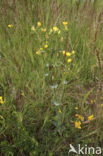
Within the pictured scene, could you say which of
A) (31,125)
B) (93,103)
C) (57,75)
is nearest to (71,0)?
(57,75)

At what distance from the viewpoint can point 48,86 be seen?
1.42m

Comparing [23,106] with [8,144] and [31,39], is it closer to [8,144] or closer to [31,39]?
[8,144]

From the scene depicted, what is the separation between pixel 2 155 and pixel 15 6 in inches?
52.5

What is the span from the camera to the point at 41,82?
1.38 meters

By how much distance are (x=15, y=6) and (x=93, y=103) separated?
1.17m

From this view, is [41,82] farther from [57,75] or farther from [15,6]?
[15,6]

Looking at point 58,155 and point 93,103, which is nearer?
point 58,155

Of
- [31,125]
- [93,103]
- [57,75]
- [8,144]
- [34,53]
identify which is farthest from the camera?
[34,53]

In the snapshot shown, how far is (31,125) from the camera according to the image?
3.94ft

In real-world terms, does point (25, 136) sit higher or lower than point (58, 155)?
higher

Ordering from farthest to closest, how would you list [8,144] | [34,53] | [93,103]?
1. [34,53]
2. [93,103]
3. [8,144]

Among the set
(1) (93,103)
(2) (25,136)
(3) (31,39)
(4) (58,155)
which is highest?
(3) (31,39)

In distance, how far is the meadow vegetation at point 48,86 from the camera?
115cm

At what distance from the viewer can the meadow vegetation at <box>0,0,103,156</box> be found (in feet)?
3.77
